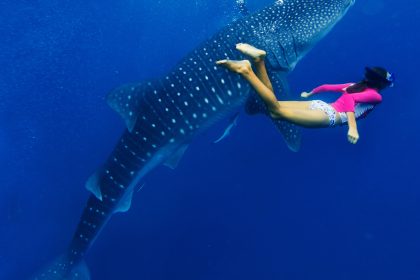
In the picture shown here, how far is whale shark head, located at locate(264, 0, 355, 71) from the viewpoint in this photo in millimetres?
5367

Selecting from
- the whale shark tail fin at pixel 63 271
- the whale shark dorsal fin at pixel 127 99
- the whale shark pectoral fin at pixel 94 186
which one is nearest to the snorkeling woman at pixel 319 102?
the whale shark dorsal fin at pixel 127 99

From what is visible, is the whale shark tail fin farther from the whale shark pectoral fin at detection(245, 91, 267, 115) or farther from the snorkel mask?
the snorkel mask

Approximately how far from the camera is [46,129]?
42.6ft

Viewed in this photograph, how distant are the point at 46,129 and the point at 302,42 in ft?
33.3

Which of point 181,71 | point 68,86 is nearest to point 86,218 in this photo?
point 181,71

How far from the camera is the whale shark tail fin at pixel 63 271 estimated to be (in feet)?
19.5

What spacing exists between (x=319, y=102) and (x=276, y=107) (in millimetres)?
746

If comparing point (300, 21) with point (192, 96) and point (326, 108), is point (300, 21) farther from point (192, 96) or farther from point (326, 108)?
point (326, 108)

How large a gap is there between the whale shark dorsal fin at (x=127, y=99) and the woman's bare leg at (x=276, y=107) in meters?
2.35

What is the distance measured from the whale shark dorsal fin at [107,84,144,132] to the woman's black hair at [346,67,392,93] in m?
2.59

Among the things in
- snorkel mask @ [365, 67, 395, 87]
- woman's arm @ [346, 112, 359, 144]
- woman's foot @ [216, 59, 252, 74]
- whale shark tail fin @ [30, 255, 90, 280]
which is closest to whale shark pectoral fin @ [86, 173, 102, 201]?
whale shark tail fin @ [30, 255, 90, 280]

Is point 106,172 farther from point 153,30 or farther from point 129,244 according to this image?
point 153,30

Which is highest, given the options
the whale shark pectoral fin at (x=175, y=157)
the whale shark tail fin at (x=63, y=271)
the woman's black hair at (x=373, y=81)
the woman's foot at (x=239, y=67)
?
the woman's foot at (x=239, y=67)

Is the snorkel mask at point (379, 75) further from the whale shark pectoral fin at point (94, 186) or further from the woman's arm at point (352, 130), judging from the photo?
the whale shark pectoral fin at point (94, 186)
